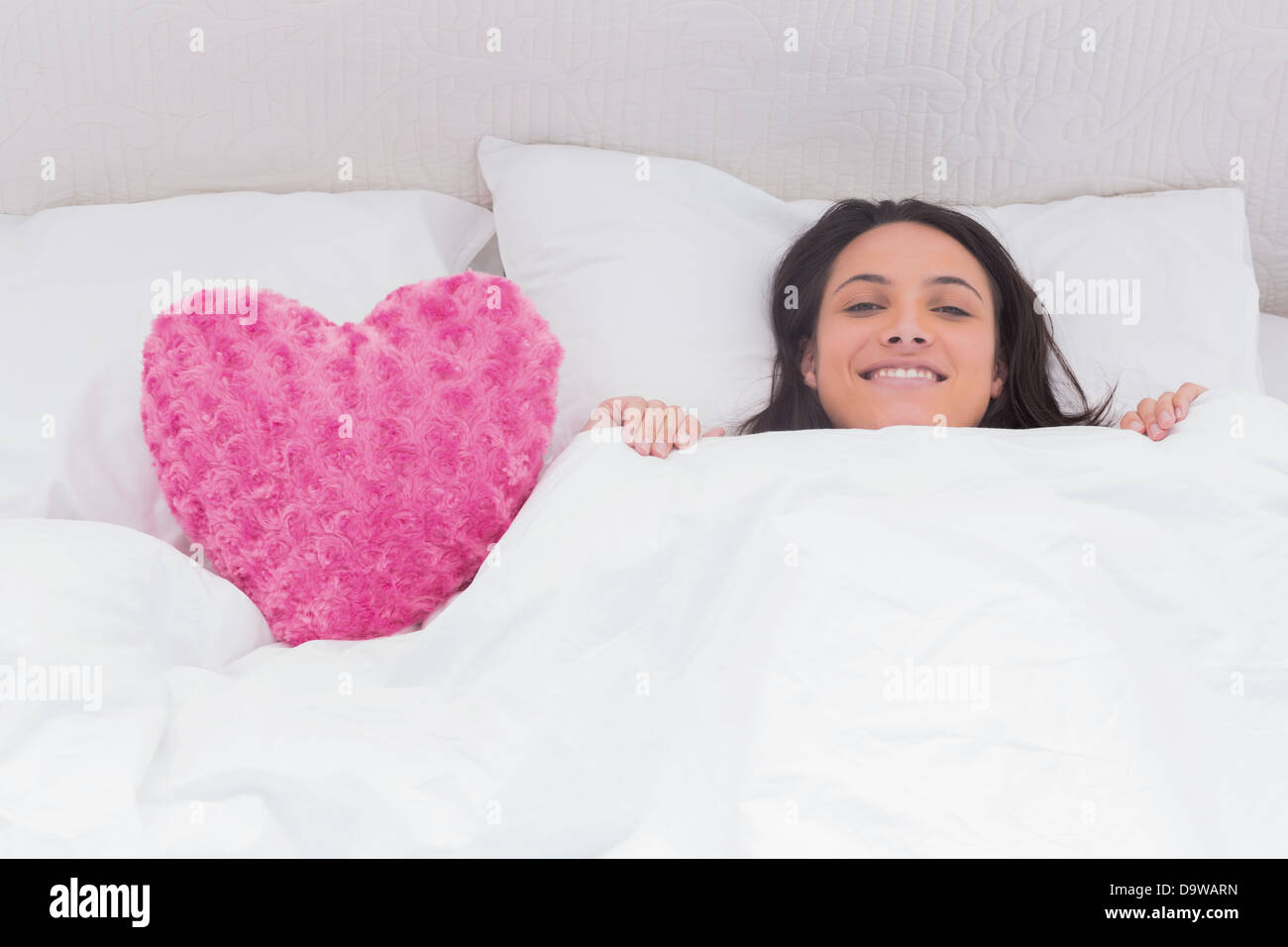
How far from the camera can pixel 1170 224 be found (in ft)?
4.44

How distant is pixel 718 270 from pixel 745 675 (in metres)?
0.68

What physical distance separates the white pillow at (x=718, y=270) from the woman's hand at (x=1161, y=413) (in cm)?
17

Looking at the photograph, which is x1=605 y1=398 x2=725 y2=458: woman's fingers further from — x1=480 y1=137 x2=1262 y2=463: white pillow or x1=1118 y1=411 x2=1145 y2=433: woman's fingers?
x1=1118 y1=411 x2=1145 y2=433: woman's fingers

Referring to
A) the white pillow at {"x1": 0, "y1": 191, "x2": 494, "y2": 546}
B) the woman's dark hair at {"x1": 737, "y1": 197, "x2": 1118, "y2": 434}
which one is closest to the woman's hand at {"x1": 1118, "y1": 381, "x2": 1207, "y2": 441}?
the woman's dark hair at {"x1": 737, "y1": 197, "x2": 1118, "y2": 434}

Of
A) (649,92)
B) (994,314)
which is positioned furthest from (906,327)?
(649,92)

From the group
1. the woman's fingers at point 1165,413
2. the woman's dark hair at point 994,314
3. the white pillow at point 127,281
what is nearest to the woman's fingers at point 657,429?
the woman's dark hair at point 994,314

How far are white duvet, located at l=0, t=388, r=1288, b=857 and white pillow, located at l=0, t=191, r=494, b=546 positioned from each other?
196 millimetres

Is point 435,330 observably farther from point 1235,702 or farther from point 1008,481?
point 1235,702

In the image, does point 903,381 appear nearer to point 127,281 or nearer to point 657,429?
point 657,429

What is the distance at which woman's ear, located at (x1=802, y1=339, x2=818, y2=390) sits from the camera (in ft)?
4.19

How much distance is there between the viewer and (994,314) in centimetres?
125

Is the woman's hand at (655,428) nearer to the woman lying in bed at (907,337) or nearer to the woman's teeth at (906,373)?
the woman lying in bed at (907,337)
